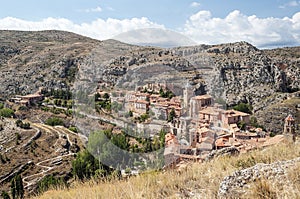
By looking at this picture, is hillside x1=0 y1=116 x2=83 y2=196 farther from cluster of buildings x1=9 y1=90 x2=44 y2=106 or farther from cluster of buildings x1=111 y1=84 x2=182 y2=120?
cluster of buildings x1=111 y1=84 x2=182 y2=120

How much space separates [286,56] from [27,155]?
41.2 metres

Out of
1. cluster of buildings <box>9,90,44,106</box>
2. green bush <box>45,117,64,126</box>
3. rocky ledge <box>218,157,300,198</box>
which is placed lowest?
green bush <box>45,117,64,126</box>

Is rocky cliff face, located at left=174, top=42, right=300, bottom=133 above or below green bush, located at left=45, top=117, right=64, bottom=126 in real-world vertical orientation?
above

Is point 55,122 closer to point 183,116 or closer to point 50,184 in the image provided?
point 183,116

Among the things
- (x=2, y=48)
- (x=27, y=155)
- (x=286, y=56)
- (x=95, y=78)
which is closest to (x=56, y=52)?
(x=2, y=48)

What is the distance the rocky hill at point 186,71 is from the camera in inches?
368

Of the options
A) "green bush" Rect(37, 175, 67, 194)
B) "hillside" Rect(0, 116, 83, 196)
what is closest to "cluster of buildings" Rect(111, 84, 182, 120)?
"green bush" Rect(37, 175, 67, 194)

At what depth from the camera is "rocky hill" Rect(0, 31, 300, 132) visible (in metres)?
9.34

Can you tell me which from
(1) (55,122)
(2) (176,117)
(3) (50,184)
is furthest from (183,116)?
(1) (55,122)

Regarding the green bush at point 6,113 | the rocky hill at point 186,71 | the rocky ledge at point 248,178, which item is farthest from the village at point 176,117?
the green bush at point 6,113

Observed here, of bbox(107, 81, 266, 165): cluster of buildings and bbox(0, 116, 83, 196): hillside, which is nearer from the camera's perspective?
bbox(107, 81, 266, 165): cluster of buildings

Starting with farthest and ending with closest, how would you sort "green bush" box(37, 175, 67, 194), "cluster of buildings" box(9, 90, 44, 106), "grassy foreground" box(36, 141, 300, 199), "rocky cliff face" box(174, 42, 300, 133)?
"cluster of buildings" box(9, 90, 44, 106) → "rocky cliff face" box(174, 42, 300, 133) → "green bush" box(37, 175, 67, 194) → "grassy foreground" box(36, 141, 300, 199)

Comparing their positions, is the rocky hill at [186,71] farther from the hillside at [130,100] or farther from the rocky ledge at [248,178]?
the rocky ledge at [248,178]

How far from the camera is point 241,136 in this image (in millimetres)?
15625
